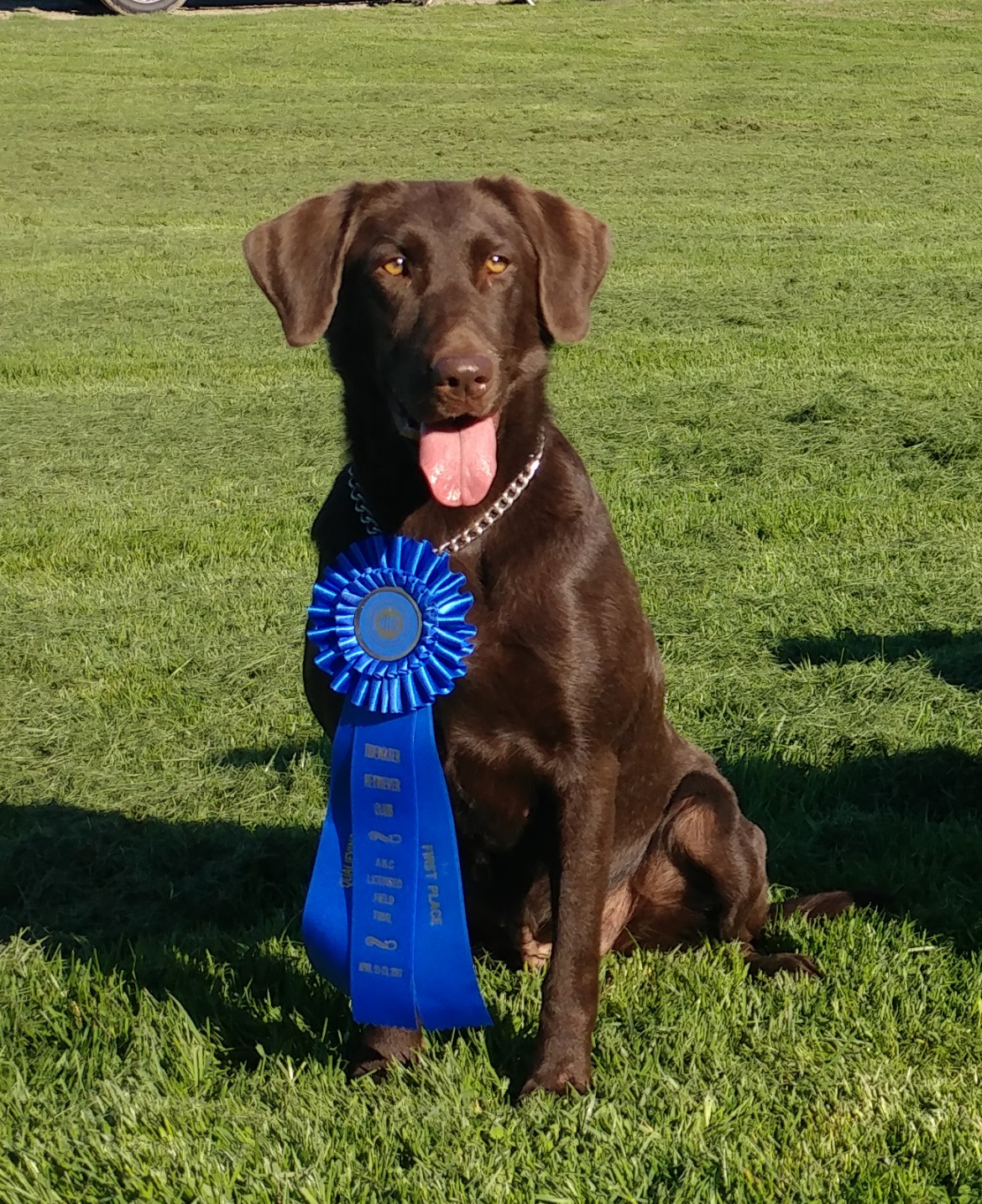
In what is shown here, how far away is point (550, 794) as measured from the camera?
9.98 ft

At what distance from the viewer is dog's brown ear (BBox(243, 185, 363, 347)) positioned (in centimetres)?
317

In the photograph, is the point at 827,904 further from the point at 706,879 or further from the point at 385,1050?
the point at 385,1050

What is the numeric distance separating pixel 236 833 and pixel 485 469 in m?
1.64

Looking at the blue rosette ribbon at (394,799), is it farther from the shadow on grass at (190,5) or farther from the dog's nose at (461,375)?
the shadow on grass at (190,5)

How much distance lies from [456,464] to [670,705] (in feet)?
6.71

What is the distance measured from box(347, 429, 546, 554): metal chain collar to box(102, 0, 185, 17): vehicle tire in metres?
30.1

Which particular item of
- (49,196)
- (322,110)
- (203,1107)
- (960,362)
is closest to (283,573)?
(203,1107)

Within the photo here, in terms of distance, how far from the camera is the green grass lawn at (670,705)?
9.05 feet

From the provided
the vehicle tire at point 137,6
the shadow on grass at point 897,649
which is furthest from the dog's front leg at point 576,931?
the vehicle tire at point 137,6

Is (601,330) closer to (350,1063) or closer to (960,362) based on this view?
(960,362)

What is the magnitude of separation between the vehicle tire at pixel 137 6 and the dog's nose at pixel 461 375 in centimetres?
3033

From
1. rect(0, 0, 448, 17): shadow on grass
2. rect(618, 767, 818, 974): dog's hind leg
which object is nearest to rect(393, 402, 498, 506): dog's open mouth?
rect(618, 767, 818, 974): dog's hind leg

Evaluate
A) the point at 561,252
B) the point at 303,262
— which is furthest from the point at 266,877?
the point at 561,252

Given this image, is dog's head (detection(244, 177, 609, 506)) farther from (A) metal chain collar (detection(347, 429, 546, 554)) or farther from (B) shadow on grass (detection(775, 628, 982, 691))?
(B) shadow on grass (detection(775, 628, 982, 691))
